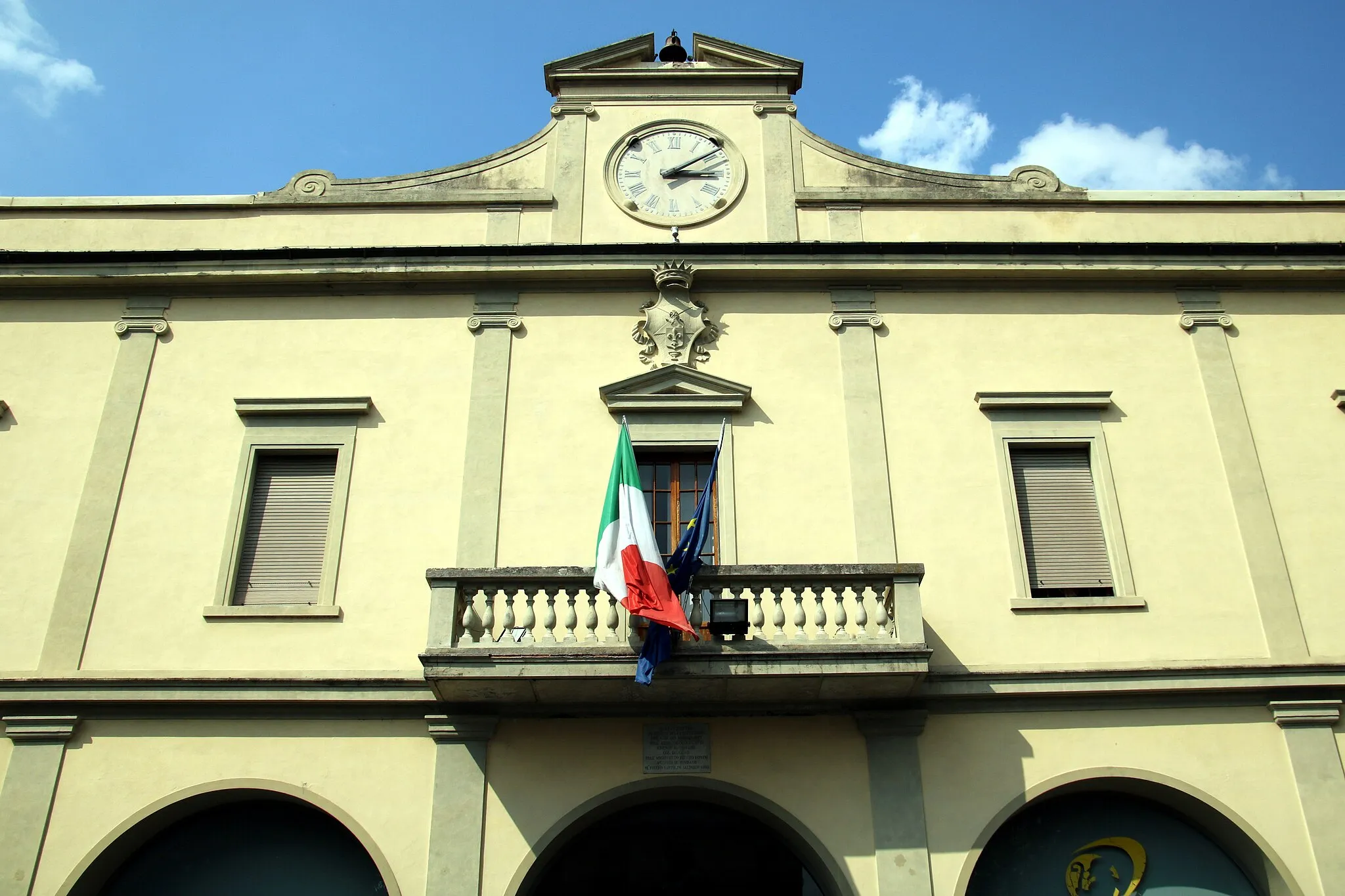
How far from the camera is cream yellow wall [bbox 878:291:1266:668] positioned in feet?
38.1

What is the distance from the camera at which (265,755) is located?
11078mm

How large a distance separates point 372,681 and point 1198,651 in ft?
27.3

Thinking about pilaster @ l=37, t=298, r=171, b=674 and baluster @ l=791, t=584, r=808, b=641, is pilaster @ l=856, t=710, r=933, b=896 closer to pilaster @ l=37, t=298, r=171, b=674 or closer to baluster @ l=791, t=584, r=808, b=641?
baluster @ l=791, t=584, r=808, b=641

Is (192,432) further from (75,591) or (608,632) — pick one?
(608,632)

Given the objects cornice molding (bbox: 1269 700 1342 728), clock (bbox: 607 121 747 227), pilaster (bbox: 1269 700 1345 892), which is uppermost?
clock (bbox: 607 121 747 227)

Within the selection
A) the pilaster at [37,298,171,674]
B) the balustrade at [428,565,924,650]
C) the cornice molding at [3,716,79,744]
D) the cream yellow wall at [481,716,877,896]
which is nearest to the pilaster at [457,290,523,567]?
the balustrade at [428,565,924,650]

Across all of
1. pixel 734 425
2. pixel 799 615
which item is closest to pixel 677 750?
pixel 799 615

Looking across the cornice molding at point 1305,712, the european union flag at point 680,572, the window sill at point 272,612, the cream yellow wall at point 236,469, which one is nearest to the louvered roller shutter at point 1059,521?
the cornice molding at point 1305,712

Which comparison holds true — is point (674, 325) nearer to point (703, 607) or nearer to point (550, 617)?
point (703, 607)

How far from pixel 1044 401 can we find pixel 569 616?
5.83m

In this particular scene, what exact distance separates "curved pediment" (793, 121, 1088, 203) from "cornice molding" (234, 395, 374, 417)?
5931 mm

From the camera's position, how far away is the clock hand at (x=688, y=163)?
47.3ft

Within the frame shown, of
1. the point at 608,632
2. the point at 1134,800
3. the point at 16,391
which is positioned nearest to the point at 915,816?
the point at 1134,800

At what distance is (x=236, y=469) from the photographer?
12.5 metres
